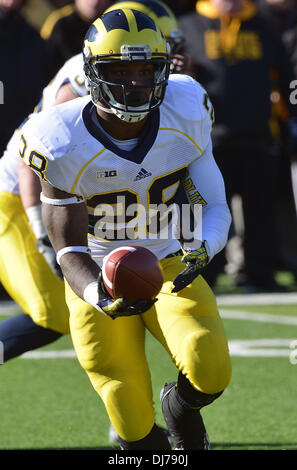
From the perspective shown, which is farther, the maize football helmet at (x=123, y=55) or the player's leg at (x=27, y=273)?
the player's leg at (x=27, y=273)

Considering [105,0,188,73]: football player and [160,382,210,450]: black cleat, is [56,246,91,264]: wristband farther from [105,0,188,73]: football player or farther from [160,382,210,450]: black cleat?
[105,0,188,73]: football player

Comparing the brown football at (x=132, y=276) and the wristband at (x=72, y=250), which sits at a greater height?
the brown football at (x=132, y=276)

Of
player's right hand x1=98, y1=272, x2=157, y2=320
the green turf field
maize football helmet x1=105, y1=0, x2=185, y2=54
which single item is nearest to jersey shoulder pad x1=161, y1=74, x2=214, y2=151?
player's right hand x1=98, y1=272, x2=157, y2=320

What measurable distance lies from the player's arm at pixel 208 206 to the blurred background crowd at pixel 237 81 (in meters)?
3.64

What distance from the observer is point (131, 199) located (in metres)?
3.58

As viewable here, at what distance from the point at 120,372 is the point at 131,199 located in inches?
24.0

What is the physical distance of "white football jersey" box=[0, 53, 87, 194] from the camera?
164 inches

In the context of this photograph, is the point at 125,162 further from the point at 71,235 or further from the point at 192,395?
the point at 192,395

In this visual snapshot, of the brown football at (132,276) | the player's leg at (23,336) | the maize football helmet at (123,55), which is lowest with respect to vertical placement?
the player's leg at (23,336)

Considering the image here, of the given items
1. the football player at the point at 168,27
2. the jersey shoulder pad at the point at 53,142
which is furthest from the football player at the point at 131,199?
the football player at the point at 168,27

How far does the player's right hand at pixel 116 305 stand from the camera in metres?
3.15
